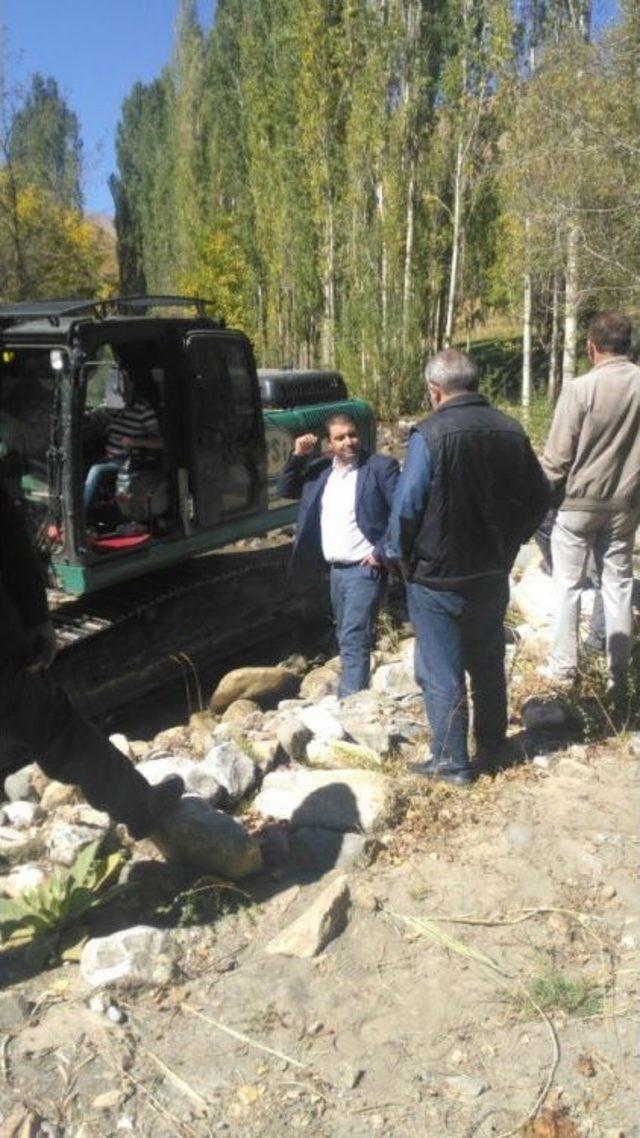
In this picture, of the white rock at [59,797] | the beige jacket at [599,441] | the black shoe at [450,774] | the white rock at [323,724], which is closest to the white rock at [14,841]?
the white rock at [59,797]

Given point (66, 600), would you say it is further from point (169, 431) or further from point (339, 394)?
point (339, 394)

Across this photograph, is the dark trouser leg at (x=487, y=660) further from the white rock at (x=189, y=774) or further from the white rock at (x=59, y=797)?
the white rock at (x=59, y=797)

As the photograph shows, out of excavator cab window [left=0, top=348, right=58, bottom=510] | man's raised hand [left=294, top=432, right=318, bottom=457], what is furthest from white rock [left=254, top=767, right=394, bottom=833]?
excavator cab window [left=0, top=348, right=58, bottom=510]

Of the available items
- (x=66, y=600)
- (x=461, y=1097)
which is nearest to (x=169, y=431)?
(x=66, y=600)

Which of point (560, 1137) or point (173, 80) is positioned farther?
point (173, 80)

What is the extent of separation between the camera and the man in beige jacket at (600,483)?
4.66 metres

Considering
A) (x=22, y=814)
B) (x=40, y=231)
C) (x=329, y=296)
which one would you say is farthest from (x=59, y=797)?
(x=40, y=231)

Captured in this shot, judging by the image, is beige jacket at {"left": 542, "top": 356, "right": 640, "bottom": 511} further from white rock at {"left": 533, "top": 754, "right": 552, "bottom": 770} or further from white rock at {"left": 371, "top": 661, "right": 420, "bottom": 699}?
white rock at {"left": 371, "top": 661, "right": 420, "bottom": 699}

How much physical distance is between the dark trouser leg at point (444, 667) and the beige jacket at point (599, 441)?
1.11 metres

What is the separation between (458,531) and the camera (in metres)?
3.96

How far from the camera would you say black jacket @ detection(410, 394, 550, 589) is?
A: 12.7ft

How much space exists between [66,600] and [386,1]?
16790 mm

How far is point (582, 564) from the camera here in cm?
496

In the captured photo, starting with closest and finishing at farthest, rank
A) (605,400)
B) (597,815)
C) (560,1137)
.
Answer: (560,1137) → (597,815) → (605,400)
